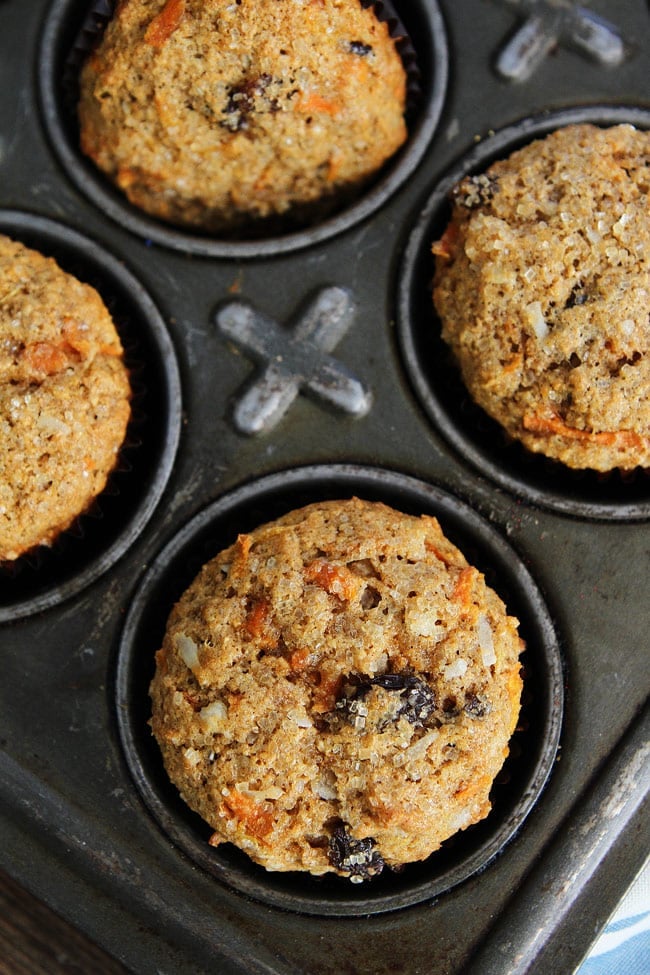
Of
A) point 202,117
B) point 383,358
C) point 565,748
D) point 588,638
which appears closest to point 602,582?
point 588,638

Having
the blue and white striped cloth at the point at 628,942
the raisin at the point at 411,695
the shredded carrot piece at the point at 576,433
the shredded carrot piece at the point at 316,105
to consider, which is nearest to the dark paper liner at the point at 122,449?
the shredded carrot piece at the point at 316,105

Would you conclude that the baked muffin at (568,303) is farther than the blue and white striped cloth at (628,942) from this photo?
No

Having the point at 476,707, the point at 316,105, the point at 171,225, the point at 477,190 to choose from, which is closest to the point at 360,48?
the point at 316,105

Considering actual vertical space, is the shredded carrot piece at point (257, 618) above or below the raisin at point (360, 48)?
below

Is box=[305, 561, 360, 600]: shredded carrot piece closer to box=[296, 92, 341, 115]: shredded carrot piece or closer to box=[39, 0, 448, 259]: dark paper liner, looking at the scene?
box=[39, 0, 448, 259]: dark paper liner

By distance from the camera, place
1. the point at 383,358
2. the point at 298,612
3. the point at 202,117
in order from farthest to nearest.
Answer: the point at 383,358 → the point at 202,117 → the point at 298,612

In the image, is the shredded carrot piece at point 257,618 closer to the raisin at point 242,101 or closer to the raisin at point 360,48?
the raisin at point 242,101

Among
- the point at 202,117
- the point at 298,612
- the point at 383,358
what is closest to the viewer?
the point at 298,612

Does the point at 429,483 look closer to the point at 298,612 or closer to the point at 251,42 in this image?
the point at 298,612
